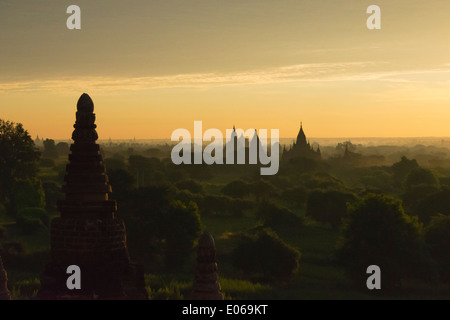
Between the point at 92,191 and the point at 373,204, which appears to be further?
the point at 373,204

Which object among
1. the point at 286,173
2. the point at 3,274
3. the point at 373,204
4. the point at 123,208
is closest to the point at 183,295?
the point at 123,208

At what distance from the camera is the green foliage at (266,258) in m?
61.6

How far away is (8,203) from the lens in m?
101

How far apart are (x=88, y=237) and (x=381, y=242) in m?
47.9

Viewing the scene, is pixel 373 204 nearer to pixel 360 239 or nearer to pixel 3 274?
pixel 360 239

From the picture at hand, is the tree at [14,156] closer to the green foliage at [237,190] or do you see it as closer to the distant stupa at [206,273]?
the green foliage at [237,190]

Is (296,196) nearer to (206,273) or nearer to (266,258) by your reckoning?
(266,258)

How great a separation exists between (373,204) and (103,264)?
161ft

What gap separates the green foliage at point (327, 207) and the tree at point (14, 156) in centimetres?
4657

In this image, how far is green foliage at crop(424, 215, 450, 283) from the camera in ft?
209

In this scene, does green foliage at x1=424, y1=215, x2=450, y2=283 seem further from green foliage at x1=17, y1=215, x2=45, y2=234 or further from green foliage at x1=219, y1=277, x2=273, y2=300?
green foliage at x1=17, y1=215, x2=45, y2=234

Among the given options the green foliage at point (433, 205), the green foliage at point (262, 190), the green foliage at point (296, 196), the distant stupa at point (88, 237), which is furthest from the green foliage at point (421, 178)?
the distant stupa at point (88, 237)

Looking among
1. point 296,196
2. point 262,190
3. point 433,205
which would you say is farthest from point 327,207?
point 262,190
